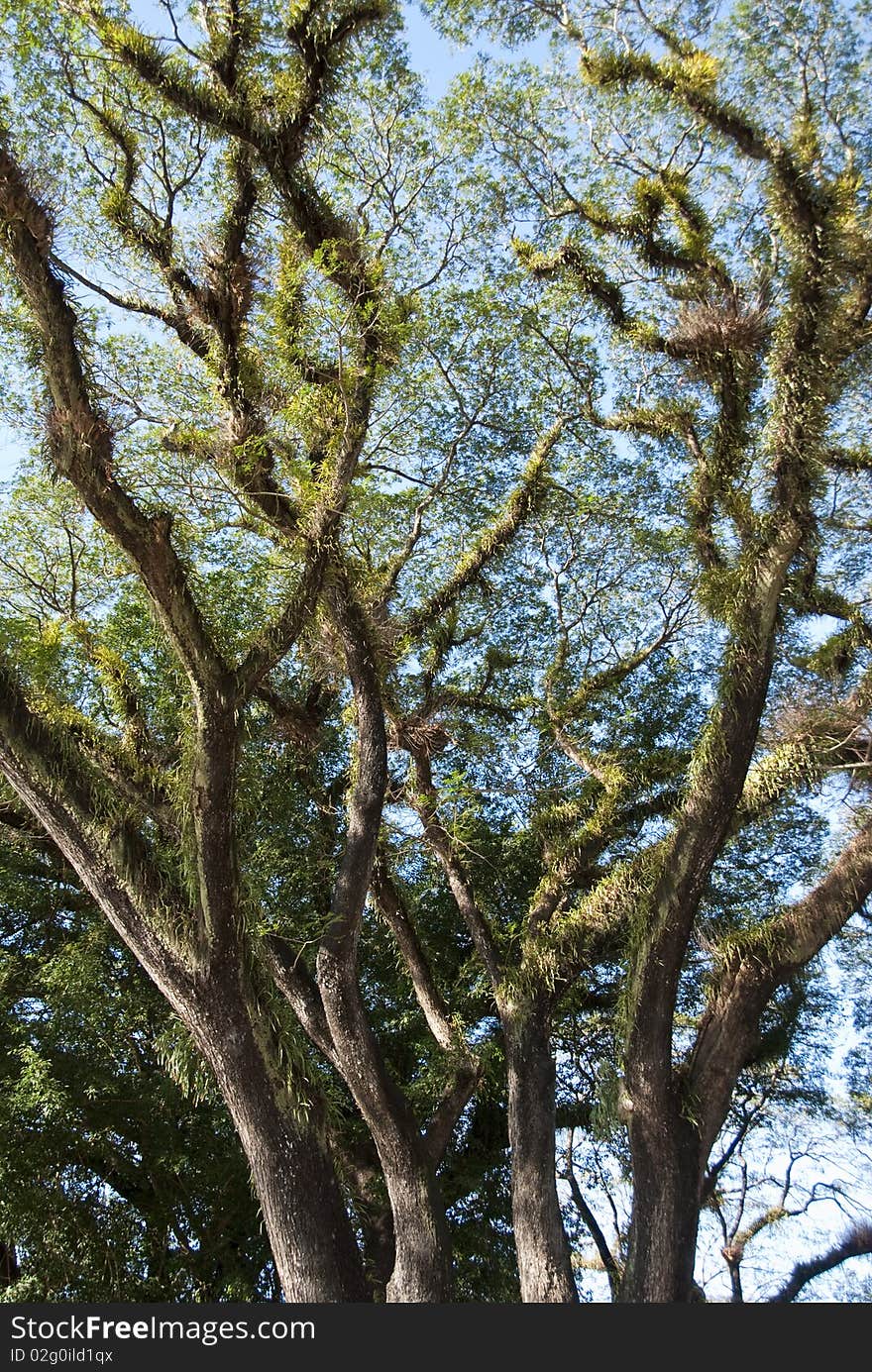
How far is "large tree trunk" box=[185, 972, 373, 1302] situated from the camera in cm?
465

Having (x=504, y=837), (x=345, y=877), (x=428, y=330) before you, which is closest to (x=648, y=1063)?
(x=345, y=877)

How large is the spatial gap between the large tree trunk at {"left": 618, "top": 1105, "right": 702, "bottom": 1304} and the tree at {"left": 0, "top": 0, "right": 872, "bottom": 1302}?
0.02m

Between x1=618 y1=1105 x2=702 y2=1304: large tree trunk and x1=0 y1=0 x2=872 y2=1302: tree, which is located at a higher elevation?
x1=0 y1=0 x2=872 y2=1302: tree

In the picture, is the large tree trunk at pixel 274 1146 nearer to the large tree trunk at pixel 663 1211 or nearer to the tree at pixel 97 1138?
the large tree trunk at pixel 663 1211

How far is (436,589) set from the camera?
8.34m

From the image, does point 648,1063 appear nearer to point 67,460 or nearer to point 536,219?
point 67,460

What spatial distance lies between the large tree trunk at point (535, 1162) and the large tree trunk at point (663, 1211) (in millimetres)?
648

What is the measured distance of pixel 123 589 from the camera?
9211 millimetres

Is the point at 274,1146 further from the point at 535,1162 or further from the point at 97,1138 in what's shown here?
the point at 97,1138

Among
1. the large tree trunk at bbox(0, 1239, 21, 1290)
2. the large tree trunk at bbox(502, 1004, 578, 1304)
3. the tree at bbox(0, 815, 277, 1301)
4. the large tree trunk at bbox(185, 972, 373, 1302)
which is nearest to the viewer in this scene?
the large tree trunk at bbox(185, 972, 373, 1302)

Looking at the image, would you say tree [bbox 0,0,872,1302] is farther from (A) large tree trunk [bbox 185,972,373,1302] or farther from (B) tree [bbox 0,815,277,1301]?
(B) tree [bbox 0,815,277,1301]

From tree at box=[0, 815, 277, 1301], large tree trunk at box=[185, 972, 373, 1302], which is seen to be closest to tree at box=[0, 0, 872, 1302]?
large tree trunk at box=[185, 972, 373, 1302]

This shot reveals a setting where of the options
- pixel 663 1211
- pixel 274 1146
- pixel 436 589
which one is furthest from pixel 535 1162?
pixel 436 589

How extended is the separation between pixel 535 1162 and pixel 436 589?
435 cm
